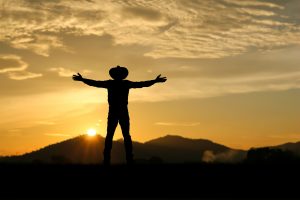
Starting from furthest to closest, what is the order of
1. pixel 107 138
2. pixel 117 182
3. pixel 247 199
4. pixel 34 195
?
pixel 107 138 < pixel 117 182 < pixel 34 195 < pixel 247 199

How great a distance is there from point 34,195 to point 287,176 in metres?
6.21

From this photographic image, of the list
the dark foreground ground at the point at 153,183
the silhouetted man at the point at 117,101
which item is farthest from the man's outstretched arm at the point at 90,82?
the dark foreground ground at the point at 153,183

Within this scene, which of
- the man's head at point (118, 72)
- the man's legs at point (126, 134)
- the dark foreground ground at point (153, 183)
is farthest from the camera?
the man's head at point (118, 72)

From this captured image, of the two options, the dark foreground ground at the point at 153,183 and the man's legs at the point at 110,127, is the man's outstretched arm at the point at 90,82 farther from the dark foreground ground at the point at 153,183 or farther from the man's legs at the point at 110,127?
the dark foreground ground at the point at 153,183

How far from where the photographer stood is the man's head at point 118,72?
604 inches

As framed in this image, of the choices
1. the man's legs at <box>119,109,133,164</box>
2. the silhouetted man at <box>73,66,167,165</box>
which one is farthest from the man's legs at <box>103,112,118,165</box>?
the man's legs at <box>119,109,133,164</box>

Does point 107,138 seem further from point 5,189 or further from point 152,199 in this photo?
point 152,199

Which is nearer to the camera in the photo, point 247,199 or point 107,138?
point 247,199

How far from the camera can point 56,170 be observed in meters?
13.8

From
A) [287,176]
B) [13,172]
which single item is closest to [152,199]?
[287,176]

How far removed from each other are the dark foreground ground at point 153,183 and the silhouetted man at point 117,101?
4.59 ft

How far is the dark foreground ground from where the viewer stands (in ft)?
31.4

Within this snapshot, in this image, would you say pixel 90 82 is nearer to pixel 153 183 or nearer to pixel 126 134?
pixel 126 134

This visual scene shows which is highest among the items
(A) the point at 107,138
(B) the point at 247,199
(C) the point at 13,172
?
(A) the point at 107,138
